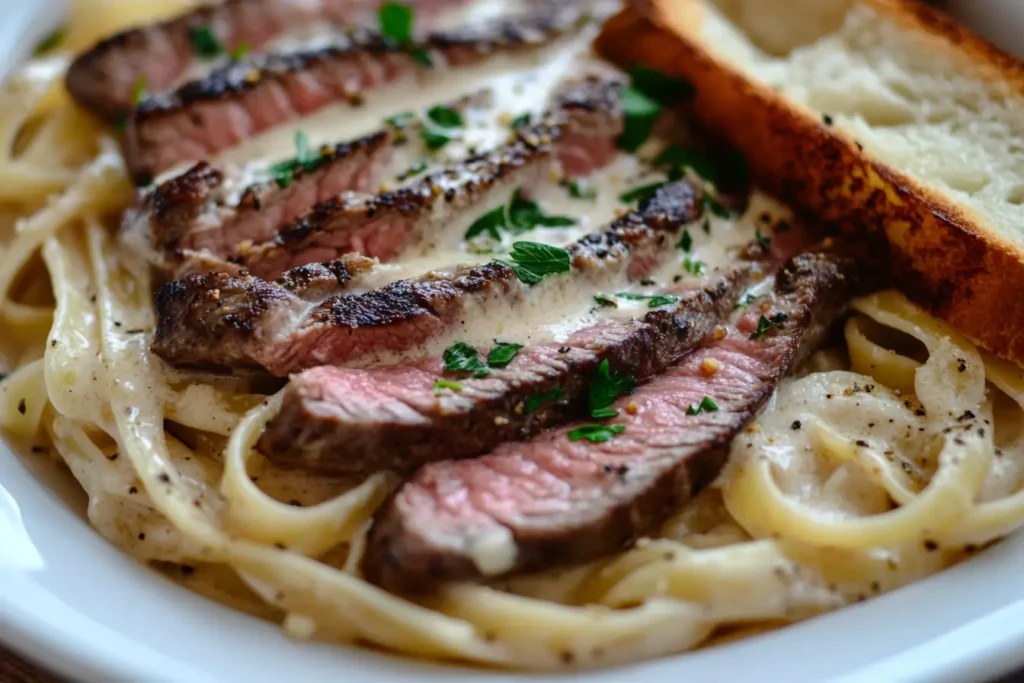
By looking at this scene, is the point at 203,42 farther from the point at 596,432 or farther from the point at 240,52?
the point at 596,432

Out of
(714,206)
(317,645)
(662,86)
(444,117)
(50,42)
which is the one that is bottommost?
(50,42)

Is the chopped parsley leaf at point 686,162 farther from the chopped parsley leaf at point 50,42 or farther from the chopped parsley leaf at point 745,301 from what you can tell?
the chopped parsley leaf at point 50,42

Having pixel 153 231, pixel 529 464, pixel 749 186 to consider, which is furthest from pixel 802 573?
pixel 153 231

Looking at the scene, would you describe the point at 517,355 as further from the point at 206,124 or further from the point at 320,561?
the point at 206,124

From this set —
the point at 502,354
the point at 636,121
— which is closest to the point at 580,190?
the point at 636,121

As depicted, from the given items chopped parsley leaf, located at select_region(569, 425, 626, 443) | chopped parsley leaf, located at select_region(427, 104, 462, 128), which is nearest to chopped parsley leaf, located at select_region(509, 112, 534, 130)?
chopped parsley leaf, located at select_region(427, 104, 462, 128)

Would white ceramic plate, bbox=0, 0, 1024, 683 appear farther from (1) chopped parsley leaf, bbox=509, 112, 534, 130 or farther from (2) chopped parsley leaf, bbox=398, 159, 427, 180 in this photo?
(1) chopped parsley leaf, bbox=509, 112, 534, 130
